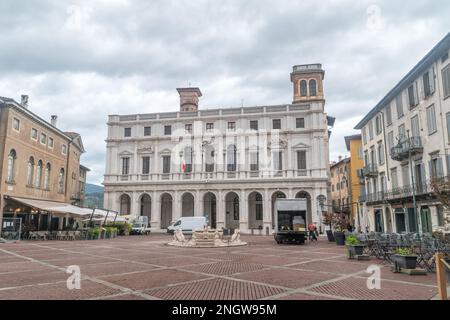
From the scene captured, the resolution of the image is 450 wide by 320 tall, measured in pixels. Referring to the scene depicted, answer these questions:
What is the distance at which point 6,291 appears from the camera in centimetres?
788

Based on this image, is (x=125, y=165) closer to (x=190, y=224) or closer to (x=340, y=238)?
(x=190, y=224)

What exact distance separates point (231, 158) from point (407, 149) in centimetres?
2233

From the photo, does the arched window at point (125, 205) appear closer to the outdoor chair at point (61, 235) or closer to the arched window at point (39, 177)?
the arched window at point (39, 177)

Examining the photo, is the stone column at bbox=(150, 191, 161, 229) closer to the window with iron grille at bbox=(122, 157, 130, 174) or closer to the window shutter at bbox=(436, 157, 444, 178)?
the window with iron grille at bbox=(122, 157, 130, 174)

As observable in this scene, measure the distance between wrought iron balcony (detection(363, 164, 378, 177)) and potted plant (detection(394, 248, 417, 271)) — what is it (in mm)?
22948

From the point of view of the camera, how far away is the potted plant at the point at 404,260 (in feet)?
33.6

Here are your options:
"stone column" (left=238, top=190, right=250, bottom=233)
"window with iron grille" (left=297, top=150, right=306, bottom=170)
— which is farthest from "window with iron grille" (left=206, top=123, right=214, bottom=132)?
"window with iron grille" (left=297, top=150, right=306, bottom=170)

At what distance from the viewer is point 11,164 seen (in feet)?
91.1

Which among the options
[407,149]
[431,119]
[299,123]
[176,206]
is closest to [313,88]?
[299,123]

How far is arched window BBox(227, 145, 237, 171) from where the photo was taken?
43062 millimetres

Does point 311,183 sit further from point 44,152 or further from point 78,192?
point 78,192
